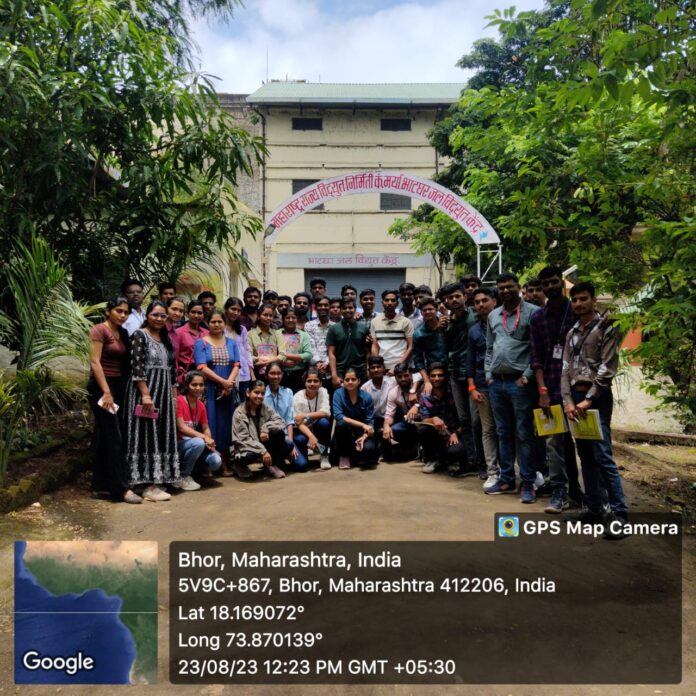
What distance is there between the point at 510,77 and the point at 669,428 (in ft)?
41.1

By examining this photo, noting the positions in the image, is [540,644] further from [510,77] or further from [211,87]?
Answer: [510,77]

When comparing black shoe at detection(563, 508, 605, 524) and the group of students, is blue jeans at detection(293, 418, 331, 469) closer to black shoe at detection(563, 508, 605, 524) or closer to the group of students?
the group of students

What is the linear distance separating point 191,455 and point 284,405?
1.13m

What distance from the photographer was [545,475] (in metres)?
5.77

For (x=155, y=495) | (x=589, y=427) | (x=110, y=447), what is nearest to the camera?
(x=589, y=427)

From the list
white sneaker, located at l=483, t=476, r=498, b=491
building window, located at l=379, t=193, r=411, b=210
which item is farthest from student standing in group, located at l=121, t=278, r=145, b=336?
building window, located at l=379, t=193, r=411, b=210

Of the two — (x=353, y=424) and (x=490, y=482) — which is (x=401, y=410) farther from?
(x=490, y=482)

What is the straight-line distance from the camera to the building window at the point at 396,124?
24.8m

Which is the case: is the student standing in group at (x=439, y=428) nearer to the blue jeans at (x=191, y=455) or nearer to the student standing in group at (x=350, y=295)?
the student standing in group at (x=350, y=295)

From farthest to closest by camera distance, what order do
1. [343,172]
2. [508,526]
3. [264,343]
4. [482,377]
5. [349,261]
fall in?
[343,172] < [349,261] < [264,343] < [482,377] < [508,526]

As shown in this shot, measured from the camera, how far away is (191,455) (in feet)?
19.1

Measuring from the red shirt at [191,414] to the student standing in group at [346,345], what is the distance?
1.61m

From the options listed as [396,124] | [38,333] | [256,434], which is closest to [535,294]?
[256,434]

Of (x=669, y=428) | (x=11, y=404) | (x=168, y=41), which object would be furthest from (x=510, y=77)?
(x=11, y=404)
